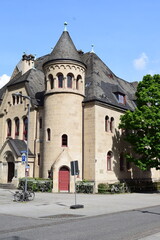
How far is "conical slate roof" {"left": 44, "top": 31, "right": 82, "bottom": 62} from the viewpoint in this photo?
112 ft

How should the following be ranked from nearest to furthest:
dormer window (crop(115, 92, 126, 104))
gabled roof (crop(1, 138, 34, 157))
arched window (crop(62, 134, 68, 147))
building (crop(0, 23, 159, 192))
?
building (crop(0, 23, 159, 192)), arched window (crop(62, 134, 68, 147)), gabled roof (crop(1, 138, 34, 157)), dormer window (crop(115, 92, 126, 104))

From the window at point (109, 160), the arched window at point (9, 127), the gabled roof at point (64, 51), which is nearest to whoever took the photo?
the gabled roof at point (64, 51)

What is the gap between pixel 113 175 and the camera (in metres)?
35.2

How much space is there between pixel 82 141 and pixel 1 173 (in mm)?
10643

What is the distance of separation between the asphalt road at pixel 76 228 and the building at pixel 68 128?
18.0m

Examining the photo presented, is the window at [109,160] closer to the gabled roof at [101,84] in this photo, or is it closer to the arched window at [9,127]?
the gabled roof at [101,84]

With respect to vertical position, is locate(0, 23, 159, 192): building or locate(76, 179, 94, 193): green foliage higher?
locate(0, 23, 159, 192): building

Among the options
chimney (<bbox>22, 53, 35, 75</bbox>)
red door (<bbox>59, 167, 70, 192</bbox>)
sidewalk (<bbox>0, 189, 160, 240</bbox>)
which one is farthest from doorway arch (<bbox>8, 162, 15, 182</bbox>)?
chimney (<bbox>22, 53, 35, 75</bbox>)

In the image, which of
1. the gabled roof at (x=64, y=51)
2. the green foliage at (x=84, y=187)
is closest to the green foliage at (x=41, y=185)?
the green foliage at (x=84, y=187)

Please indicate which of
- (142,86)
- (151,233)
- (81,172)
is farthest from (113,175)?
(151,233)

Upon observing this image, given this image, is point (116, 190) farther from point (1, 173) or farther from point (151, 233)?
point (151, 233)

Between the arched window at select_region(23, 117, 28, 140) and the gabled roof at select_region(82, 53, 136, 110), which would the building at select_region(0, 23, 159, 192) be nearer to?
the gabled roof at select_region(82, 53, 136, 110)

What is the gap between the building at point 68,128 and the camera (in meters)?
32.8

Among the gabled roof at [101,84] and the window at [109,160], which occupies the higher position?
the gabled roof at [101,84]
